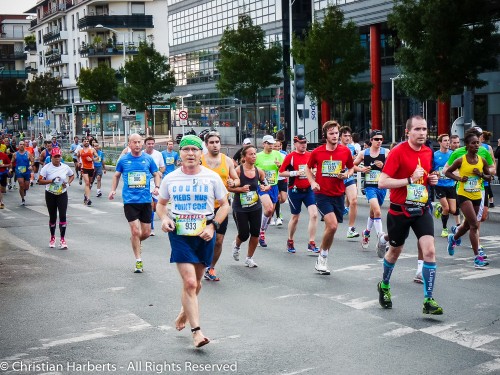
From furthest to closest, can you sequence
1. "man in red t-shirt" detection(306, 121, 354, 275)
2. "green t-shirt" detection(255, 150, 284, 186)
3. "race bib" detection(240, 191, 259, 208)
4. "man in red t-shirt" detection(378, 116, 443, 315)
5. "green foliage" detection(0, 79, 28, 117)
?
"green foliage" detection(0, 79, 28, 117), "green t-shirt" detection(255, 150, 284, 186), "race bib" detection(240, 191, 259, 208), "man in red t-shirt" detection(306, 121, 354, 275), "man in red t-shirt" detection(378, 116, 443, 315)

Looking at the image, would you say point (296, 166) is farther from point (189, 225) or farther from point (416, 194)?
point (189, 225)

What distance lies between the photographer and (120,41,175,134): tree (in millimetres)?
61281

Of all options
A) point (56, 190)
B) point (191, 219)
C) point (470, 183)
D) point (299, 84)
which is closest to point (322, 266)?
point (470, 183)

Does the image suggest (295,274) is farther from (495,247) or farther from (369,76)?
(369,76)

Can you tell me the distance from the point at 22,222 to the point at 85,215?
1.74 metres

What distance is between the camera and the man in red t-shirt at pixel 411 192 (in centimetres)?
834

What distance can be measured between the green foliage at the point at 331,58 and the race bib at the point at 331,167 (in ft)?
86.7

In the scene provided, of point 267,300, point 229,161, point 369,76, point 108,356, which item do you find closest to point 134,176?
point 229,161

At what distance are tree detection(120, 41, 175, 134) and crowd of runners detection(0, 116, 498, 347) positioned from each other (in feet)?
145

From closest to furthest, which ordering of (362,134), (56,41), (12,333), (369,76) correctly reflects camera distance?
(12,333) → (369,76) → (362,134) → (56,41)

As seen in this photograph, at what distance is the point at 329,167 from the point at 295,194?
2.32 m

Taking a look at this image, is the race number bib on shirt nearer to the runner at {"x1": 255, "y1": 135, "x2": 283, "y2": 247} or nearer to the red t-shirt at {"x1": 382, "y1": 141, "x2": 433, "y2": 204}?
the red t-shirt at {"x1": 382, "y1": 141, "x2": 433, "y2": 204}

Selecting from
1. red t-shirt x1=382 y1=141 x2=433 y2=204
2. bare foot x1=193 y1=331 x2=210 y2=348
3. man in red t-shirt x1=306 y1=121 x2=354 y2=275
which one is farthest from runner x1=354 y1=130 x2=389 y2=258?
bare foot x1=193 y1=331 x2=210 y2=348

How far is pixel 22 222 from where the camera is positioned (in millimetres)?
19438
